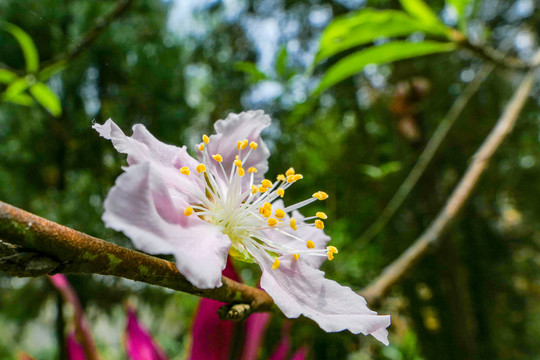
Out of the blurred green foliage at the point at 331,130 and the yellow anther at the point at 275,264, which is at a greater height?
the blurred green foliage at the point at 331,130

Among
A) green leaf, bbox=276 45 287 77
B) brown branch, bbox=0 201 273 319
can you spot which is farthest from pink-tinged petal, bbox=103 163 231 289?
green leaf, bbox=276 45 287 77

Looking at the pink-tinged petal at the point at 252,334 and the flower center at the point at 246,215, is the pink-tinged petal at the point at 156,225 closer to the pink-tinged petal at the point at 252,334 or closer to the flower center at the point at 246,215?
the flower center at the point at 246,215

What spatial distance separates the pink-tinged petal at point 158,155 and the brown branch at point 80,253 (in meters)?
0.06

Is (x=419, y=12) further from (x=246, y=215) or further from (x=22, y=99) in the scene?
(x=22, y=99)

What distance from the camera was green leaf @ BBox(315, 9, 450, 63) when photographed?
0.57 m

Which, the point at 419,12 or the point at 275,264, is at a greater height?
the point at 419,12

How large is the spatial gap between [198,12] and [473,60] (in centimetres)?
91

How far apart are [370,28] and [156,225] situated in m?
0.48

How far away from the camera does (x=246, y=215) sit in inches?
11.3

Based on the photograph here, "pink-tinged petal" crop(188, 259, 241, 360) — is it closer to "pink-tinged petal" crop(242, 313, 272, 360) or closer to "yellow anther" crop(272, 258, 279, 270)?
"pink-tinged petal" crop(242, 313, 272, 360)

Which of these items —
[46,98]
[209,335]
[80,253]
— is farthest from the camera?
[46,98]

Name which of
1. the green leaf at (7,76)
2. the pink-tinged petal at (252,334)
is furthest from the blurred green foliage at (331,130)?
the pink-tinged petal at (252,334)

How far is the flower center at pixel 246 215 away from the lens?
0.26 metres

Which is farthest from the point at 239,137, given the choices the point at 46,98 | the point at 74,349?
the point at 46,98
